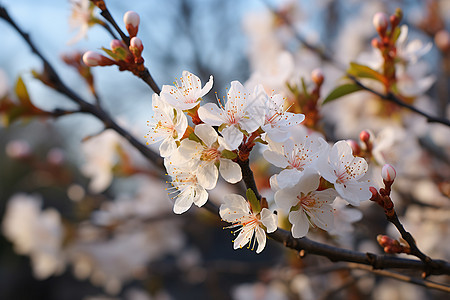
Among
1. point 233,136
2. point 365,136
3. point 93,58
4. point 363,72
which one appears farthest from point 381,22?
point 93,58

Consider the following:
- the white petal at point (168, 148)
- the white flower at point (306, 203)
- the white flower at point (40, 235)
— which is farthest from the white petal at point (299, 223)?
the white flower at point (40, 235)

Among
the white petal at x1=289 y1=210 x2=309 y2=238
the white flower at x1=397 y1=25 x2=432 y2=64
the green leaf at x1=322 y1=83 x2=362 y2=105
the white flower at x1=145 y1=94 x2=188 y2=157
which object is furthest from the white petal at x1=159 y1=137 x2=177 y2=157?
the white flower at x1=397 y1=25 x2=432 y2=64

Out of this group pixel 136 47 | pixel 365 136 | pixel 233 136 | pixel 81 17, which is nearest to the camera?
pixel 233 136

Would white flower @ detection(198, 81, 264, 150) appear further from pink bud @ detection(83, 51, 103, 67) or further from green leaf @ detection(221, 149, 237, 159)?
pink bud @ detection(83, 51, 103, 67)

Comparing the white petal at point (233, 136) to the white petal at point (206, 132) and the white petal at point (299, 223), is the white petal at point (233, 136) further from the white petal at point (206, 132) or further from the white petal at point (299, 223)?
the white petal at point (299, 223)

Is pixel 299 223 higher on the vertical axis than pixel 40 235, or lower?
higher

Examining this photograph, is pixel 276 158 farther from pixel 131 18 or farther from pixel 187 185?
pixel 131 18
